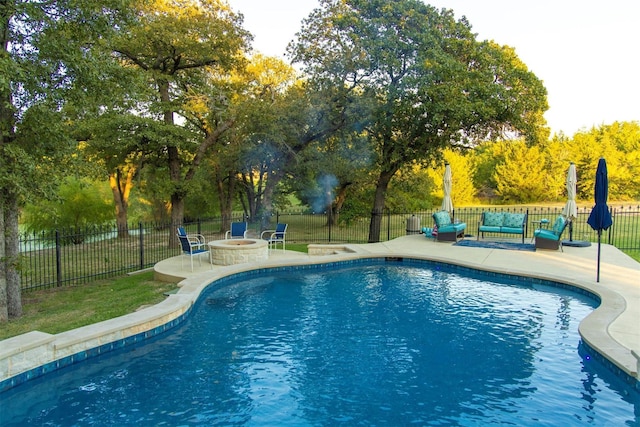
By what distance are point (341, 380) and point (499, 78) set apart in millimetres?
12679

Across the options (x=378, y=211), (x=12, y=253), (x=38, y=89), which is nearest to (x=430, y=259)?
(x=378, y=211)

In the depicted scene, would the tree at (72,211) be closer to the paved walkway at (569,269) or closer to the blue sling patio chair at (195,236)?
the blue sling patio chair at (195,236)

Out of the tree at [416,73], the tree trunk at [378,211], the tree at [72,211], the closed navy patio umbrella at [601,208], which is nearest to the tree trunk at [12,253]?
the tree at [416,73]

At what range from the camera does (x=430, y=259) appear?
11.4 m

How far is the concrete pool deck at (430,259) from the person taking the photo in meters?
5.00

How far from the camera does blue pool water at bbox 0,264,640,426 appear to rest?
4230 millimetres

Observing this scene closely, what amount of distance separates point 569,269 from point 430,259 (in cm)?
326

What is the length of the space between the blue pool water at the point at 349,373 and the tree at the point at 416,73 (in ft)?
24.6

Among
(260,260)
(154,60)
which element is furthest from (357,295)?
(154,60)

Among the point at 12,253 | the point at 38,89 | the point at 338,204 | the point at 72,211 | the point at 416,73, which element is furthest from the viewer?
the point at 338,204

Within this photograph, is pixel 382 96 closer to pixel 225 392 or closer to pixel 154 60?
pixel 154 60

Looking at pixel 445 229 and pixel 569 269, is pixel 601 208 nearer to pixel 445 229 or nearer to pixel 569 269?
pixel 569 269

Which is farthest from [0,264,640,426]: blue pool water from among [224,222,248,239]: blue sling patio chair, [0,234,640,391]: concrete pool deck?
[224,222,248,239]: blue sling patio chair

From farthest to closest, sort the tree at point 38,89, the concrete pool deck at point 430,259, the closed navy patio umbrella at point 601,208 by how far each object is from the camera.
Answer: the closed navy patio umbrella at point 601,208 < the tree at point 38,89 < the concrete pool deck at point 430,259
